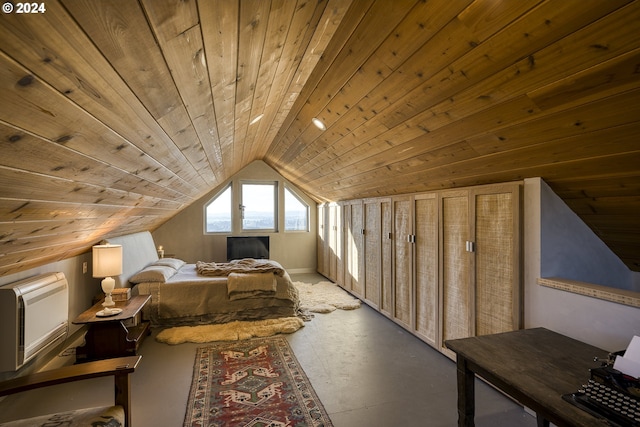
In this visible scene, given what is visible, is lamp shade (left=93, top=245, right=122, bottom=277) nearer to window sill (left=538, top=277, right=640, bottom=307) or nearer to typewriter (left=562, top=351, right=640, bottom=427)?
typewriter (left=562, top=351, right=640, bottom=427)

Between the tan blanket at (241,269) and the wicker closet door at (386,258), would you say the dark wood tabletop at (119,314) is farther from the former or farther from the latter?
the wicker closet door at (386,258)

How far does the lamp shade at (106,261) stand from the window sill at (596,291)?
3436 mm

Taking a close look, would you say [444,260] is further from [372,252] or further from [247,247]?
[247,247]

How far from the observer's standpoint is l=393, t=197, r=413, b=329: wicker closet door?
362 centimetres

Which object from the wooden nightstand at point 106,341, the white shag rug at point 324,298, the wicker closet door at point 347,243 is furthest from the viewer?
the wicker closet door at point 347,243

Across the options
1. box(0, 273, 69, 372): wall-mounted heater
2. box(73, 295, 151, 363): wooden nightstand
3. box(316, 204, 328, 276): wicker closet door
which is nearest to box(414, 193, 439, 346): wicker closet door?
box(73, 295, 151, 363): wooden nightstand

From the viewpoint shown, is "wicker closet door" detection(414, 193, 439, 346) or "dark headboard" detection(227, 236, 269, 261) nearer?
"wicker closet door" detection(414, 193, 439, 346)

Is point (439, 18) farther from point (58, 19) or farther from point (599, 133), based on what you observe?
point (58, 19)

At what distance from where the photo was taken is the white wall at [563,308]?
170 cm

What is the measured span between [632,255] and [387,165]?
6.40 ft

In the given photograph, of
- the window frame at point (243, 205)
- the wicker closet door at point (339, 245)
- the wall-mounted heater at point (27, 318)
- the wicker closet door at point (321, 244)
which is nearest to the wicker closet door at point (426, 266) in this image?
the wicker closet door at point (339, 245)

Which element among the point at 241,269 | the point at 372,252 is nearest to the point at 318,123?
the point at 372,252

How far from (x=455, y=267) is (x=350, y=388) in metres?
1.39

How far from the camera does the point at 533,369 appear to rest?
1.41 metres
